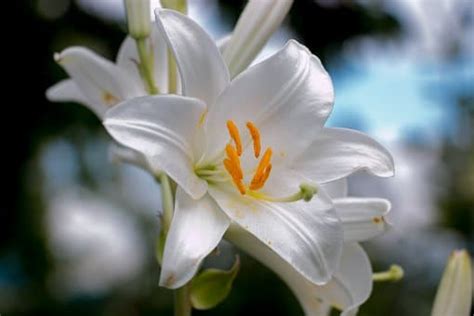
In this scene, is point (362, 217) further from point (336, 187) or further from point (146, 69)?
point (146, 69)

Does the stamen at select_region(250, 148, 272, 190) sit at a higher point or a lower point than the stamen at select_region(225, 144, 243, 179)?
lower

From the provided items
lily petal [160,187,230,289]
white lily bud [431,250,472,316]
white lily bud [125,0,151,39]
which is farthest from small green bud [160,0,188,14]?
white lily bud [431,250,472,316]

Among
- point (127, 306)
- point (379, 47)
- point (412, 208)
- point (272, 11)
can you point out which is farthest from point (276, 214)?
point (412, 208)

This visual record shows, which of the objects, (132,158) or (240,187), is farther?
(132,158)

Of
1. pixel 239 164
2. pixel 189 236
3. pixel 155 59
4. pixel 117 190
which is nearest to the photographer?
pixel 189 236

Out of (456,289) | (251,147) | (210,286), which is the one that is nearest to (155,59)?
(251,147)

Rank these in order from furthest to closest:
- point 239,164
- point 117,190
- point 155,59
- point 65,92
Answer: point 117,190 < point 65,92 < point 155,59 < point 239,164

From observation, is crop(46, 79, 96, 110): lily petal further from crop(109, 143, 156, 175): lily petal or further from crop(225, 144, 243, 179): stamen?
crop(225, 144, 243, 179): stamen
